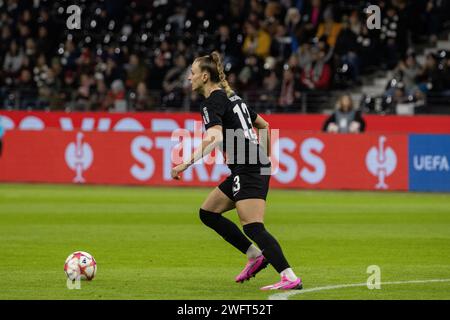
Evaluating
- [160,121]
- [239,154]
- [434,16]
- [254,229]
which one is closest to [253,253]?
[254,229]

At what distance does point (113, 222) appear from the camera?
17781 mm

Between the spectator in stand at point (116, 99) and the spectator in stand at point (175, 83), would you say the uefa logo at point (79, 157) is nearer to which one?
the spectator in stand at point (116, 99)

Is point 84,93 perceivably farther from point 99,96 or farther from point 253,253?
point 253,253

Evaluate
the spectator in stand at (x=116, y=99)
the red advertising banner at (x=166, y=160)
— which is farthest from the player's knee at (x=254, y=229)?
the spectator in stand at (x=116, y=99)

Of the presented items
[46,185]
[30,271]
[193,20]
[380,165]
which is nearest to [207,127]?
[30,271]

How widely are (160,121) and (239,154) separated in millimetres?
18314

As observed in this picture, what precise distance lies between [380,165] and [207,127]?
48.2 feet

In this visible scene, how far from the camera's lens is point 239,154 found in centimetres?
1058

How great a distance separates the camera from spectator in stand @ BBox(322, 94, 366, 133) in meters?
25.1

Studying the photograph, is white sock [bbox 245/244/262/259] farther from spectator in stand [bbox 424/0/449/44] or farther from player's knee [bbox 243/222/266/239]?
spectator in stand [bbox 424/0/449/44]

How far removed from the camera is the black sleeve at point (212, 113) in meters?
10.3

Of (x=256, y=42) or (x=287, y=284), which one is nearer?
(x=287, y=284)

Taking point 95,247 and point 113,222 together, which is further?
point 113,222
